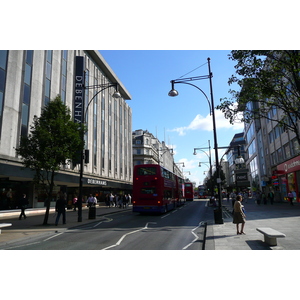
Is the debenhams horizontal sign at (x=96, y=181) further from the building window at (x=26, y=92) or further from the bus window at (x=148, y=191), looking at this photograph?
the bus window at (x=148, y=191)

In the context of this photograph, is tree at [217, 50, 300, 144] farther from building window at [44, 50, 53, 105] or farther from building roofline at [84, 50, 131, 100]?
building roofline at [84, 50, 131, 100]

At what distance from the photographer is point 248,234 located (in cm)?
1065

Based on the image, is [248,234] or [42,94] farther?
[42,94]

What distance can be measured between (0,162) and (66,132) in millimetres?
6765

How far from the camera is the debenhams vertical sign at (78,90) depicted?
3127 centimetres

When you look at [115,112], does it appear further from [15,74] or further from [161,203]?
[161,203]

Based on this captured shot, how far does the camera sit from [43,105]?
25.0 meters

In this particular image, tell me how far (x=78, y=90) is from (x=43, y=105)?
25.9 ft

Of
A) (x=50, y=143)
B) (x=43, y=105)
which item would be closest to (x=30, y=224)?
(x=50, y=143)

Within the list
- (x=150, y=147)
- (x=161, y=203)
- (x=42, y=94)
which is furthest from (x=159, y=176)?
(x=150, y=147)

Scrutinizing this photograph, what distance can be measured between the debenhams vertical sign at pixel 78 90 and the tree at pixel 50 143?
49.0ft

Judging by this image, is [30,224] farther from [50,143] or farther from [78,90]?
[78,90]

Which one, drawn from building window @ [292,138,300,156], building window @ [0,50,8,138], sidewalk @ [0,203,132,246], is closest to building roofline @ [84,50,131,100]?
building window @ [0,50,8,138]

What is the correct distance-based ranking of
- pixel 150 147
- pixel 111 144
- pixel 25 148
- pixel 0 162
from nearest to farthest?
pixel 25 148
pixel 0 162
pixel 111 144
pixel 150 147
